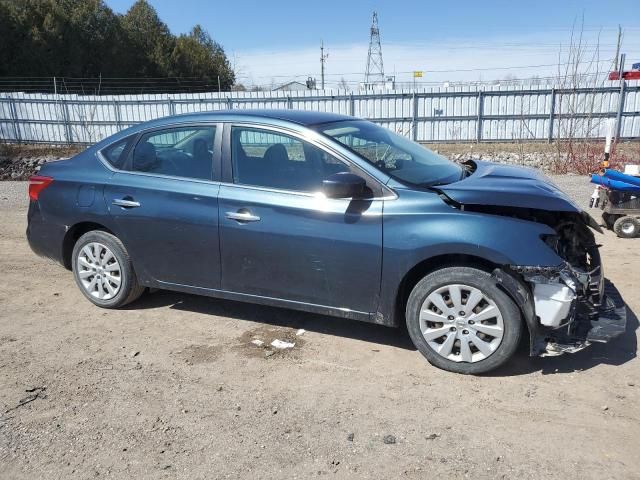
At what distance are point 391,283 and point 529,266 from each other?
0.92m

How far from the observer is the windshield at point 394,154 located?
4.11 meters

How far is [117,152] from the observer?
4957mm

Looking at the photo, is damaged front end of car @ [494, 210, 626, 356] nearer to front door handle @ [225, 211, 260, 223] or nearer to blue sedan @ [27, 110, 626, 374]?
blue sedan @ [27, 110, 626, 374]

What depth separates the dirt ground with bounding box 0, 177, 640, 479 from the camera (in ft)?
9.52

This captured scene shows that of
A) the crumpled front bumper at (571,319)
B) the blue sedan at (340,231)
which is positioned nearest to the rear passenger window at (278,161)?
the blue sedan at (340,231)

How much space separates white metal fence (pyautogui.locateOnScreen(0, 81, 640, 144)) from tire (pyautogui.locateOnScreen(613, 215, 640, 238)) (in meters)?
13.5

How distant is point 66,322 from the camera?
489 centimetres

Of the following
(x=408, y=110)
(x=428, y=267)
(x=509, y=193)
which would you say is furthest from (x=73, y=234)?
(x=408, y=110)

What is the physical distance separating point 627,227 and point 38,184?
7031 millimetres

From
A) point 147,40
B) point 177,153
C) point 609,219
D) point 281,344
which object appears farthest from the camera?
point 147,40

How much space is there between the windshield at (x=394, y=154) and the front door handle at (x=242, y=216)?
84cm

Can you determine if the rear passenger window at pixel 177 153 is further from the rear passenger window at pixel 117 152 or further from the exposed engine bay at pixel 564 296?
the exposed engine bay at pixel 564 296

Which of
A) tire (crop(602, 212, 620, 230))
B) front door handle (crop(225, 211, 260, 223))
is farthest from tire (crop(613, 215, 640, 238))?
front door handle (crop(225, 211, 260, 223))

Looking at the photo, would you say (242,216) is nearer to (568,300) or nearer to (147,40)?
(568,300)
